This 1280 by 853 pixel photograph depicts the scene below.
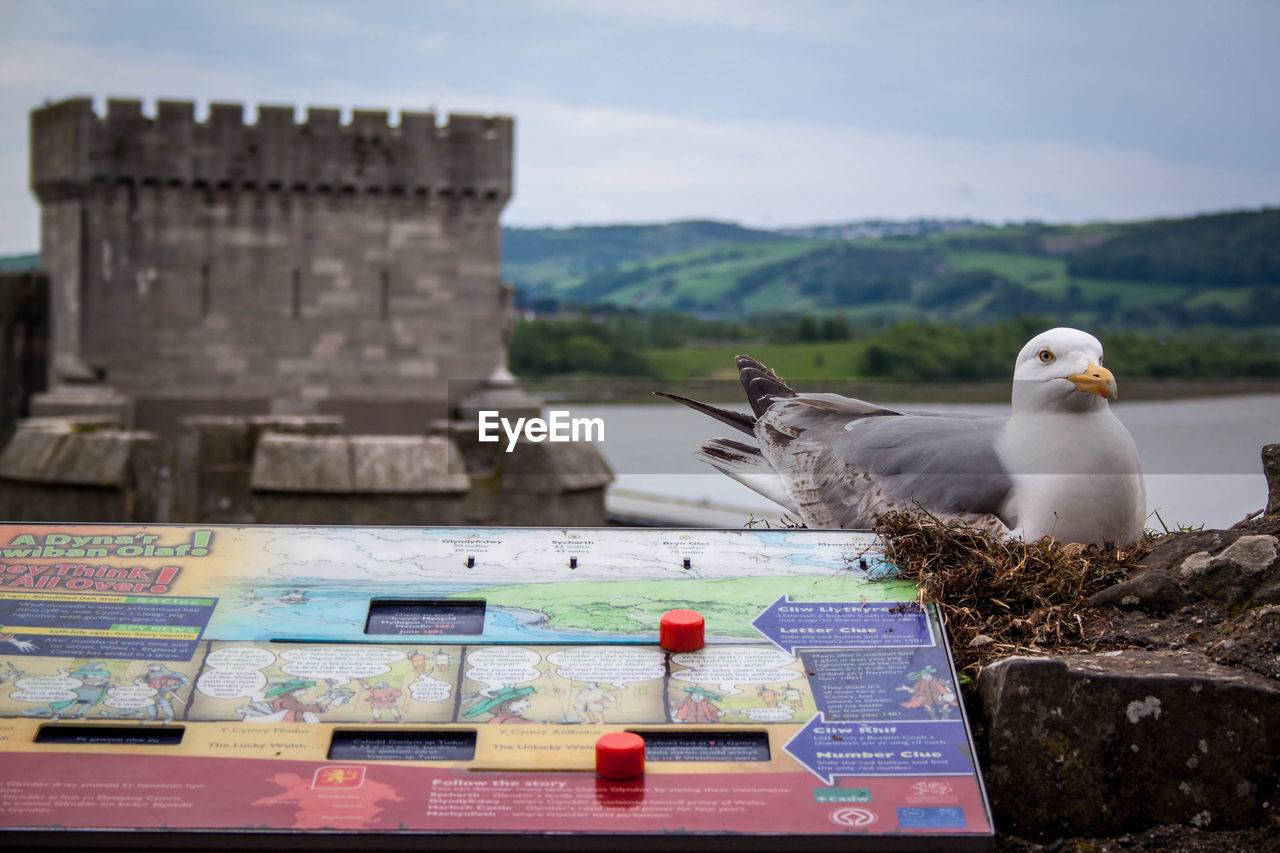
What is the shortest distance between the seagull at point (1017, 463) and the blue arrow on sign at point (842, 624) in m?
0.81

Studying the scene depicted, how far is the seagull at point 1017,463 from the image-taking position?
4.29 m

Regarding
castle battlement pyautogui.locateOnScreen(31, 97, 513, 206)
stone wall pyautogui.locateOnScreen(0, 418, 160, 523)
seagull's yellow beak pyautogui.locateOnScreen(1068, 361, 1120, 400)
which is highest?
castle battlement pyautogui.locateOnScreen(31, 97, 513, 206)

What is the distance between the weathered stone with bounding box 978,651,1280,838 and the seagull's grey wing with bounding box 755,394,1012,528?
3.87 feet

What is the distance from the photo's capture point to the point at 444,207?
814 inches

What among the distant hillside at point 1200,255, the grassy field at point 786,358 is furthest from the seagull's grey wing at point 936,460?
the distant hillside at point 1200,255

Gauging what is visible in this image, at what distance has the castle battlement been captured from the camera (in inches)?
774

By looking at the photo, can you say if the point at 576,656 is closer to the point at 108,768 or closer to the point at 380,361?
the point at 108,768

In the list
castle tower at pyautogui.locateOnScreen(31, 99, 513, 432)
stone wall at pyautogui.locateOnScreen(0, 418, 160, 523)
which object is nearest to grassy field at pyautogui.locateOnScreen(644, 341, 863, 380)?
castle tower at pyautogui.locateOnScreen(31, 99, 513, 432)

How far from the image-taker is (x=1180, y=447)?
7.56m

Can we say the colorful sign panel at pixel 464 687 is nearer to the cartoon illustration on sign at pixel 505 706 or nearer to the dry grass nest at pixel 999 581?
the cartoon illustration on sign at pixel 505 706

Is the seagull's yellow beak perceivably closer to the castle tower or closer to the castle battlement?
the castle tower

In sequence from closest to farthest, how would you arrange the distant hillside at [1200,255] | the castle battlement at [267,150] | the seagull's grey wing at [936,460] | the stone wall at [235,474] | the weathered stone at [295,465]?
the seagull's grey wing at [936,460] → the weathered stone at [295,465] → the stone wall at [235,474] → the castle battlement at [267,150] → the distant hillside at [1200,255]

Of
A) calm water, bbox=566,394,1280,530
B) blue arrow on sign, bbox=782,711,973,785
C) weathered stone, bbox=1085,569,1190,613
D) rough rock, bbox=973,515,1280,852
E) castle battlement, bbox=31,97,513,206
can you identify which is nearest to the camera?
blue arrow on sign, bbox=782,711,973,785

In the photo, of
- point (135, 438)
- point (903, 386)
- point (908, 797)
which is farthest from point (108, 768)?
point (135, 438)
